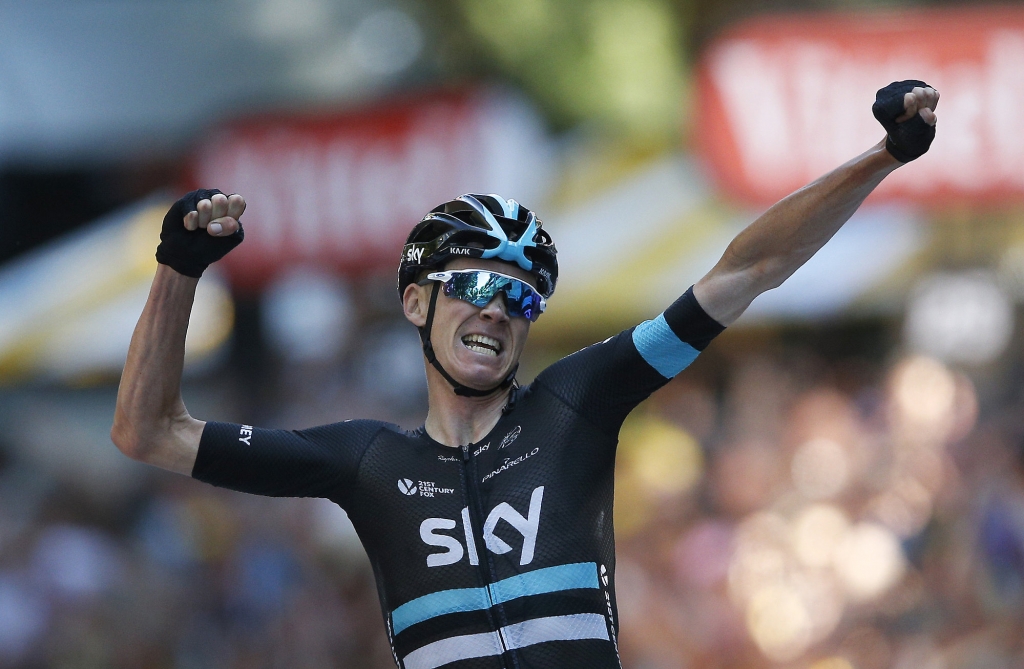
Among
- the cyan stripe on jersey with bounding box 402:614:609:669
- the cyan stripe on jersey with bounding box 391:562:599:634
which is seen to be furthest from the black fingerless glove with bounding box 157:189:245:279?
the cyan stripe on jersey with bounding box 402:614:609:669

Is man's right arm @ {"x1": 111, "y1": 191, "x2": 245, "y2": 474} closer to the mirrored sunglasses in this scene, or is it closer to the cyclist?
the cyclist

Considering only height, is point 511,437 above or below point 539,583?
above

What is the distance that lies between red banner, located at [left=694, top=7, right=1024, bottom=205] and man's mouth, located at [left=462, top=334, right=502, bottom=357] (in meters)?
9.30

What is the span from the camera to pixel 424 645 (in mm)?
3639

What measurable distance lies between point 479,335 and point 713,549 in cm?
661

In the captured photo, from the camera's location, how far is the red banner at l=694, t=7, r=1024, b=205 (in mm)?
12508

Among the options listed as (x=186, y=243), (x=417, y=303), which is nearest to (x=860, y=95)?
(x=417, y=303)

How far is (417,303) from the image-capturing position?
4.10m

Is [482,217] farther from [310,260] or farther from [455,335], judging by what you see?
[310,260]

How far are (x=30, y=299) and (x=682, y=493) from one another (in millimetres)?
8732

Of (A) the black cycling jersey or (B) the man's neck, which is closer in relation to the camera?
(A) the black cycling jersey

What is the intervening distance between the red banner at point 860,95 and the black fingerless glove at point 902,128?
370 inches

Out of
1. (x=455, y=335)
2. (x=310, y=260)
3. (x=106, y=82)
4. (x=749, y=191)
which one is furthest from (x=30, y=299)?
(x=455, y=335)

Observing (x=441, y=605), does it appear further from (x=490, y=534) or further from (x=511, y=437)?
(x=511, y=437)
